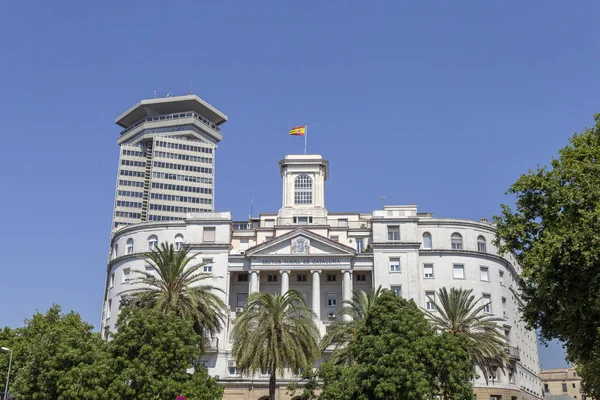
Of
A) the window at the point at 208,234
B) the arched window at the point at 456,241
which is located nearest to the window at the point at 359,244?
the arched window at the point at 456,241

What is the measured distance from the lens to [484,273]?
76625 mm

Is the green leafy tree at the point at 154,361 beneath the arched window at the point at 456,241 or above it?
beneath

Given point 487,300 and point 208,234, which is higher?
point 208,234

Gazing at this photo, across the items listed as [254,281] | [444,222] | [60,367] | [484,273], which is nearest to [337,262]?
[254,281]

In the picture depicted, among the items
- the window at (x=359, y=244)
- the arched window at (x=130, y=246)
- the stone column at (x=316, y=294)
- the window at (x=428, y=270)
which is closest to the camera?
the stone column at (x=316, y=294)

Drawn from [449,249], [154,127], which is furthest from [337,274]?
[154,127]

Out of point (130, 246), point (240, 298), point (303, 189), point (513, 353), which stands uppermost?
point (303, 189)

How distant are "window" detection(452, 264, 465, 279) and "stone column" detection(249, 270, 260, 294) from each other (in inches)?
862

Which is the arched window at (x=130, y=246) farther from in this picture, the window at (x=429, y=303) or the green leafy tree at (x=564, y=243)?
the green leafy tree at (x=564, y=243)

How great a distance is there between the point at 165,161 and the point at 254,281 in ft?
306

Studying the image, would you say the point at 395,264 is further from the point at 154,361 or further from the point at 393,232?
the point at 154,361

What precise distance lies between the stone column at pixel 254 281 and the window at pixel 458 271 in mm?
21902

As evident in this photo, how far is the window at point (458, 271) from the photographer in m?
75.4

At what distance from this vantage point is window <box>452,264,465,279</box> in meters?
75.4
